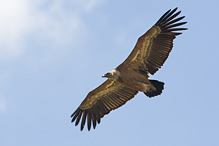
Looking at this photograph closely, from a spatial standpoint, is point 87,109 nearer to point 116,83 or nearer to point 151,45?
point 116,83

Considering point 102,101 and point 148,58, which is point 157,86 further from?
point 102,101

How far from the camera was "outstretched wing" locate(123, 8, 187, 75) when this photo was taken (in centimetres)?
1596

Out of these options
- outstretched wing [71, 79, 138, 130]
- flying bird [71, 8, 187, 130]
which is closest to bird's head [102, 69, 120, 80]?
flying bird [71, 8, 187, 130]

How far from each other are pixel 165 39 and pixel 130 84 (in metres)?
1.98

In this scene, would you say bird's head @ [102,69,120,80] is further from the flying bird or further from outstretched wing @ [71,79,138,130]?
outstretched wing @ [71,79,138,130]

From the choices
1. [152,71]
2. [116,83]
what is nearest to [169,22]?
[152,71]

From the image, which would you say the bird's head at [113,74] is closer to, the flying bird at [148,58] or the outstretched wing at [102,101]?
the flying bird at [148,58]

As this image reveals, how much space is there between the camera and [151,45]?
53.2 feet

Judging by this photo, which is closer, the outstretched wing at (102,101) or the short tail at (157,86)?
the short tail at (157,86)

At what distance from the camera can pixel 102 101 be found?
1766 cm

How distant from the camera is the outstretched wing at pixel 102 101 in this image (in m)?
17.4

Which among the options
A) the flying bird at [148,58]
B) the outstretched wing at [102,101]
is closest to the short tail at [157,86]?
the flying bird at [148,58]

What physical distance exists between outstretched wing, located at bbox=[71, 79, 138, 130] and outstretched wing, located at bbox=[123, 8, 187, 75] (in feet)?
4.33

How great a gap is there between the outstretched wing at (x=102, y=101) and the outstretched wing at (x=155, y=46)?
1320mm
